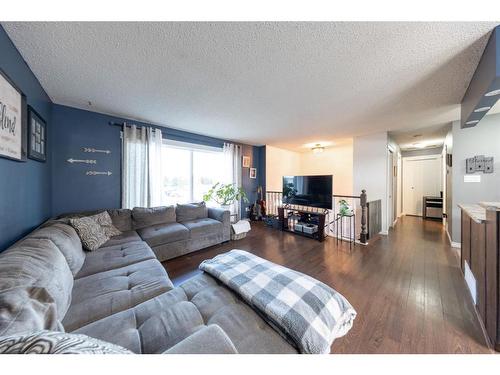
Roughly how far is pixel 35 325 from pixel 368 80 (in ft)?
8.98

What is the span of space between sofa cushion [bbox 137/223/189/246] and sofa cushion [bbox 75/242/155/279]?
13.6 inches

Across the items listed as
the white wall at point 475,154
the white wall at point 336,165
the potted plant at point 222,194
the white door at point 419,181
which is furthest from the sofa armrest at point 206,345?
the white door at point 419,181

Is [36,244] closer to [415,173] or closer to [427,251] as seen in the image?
[427,251]

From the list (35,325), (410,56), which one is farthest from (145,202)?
(410,56)

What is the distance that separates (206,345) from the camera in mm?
593

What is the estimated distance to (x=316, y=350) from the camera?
0.78 metres

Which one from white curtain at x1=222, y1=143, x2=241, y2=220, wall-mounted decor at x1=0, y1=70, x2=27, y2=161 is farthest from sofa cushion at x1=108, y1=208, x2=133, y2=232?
white curtain at x1=222, y1=143, x2=241, y2=220

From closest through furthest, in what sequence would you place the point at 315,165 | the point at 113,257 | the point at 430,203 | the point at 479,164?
the point at 113,257 → the point at 479,164 → the point at 430,203 → the point at 315,165

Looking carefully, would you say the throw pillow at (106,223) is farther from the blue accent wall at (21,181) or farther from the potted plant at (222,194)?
→ the potted plant at (222,194)

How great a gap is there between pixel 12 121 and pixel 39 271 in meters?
1.23

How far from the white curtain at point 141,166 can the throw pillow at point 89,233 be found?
97 centimetres

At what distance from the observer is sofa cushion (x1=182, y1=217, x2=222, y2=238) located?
2.77 meters

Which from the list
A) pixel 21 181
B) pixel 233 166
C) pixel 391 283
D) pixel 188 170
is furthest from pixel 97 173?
pixel 391 283

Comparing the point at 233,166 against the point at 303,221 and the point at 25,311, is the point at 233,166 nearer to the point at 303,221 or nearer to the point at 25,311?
the point at 303,221
